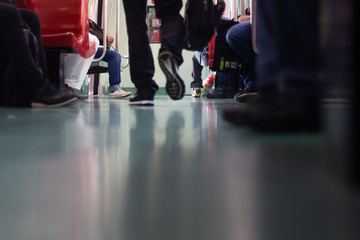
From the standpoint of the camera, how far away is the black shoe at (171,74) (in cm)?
126

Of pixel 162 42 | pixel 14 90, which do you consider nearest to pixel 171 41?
pixel 162 42

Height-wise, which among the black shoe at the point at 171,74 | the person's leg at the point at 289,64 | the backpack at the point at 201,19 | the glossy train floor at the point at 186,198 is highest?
the backpack at the point at 201,19

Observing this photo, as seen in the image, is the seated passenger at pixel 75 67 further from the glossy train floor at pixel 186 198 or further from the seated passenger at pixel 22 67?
the glossy train floor at pixel 186 198

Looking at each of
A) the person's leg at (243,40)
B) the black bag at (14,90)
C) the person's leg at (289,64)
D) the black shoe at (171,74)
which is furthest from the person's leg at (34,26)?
the person's leg at (289,64)

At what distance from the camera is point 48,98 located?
1267 millimetres

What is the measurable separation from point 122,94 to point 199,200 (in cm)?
289

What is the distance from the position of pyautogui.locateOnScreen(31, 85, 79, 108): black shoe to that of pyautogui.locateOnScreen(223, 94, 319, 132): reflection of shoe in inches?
39.9

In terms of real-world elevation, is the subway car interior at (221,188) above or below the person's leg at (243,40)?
below

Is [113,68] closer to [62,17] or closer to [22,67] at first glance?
[62,17]

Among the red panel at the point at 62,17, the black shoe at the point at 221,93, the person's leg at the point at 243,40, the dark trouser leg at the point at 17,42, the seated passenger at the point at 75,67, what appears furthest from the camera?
the black shoe at the point at 221,93

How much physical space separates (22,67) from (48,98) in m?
0.14

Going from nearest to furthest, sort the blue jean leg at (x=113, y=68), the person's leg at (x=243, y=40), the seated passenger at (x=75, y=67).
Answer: the person's leg at (x=243, y=40), the seated passenger at (x=75, y=67), the blue jean leg at (x=113, y=68)

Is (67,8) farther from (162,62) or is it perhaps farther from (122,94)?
(122,94)

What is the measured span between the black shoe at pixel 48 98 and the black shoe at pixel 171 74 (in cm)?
39
